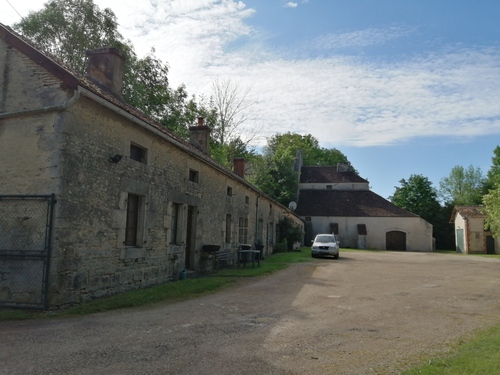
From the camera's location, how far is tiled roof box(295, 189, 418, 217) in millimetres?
38938

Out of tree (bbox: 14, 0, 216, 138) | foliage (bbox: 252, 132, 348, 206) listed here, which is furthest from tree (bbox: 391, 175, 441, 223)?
tree (bbox: 14, 0, 216, 138)

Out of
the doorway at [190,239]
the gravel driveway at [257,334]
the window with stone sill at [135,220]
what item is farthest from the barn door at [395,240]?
the window with stone sill at [135,220]

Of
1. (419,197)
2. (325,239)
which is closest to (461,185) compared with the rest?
(419,197)

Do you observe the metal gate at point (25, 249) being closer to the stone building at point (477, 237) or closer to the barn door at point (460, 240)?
the stone building at point (477, 237)

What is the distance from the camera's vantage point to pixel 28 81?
7.95 metres

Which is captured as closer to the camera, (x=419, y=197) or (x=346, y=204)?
(x=346, y=204)

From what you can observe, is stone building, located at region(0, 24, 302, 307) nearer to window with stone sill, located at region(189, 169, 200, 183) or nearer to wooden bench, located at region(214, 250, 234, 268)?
window with stone sill, located at region(189, 169, 200, 183)

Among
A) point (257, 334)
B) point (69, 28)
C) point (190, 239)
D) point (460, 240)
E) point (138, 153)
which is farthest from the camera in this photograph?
point (460, 240)

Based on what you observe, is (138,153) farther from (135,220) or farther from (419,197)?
(419,197)

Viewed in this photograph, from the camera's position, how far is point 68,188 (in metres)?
7.44

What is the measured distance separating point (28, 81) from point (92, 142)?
5.82 ft

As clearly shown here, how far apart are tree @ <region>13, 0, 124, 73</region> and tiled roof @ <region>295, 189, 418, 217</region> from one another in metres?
25.8

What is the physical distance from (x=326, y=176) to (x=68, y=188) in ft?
132

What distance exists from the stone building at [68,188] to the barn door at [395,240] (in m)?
32.1
